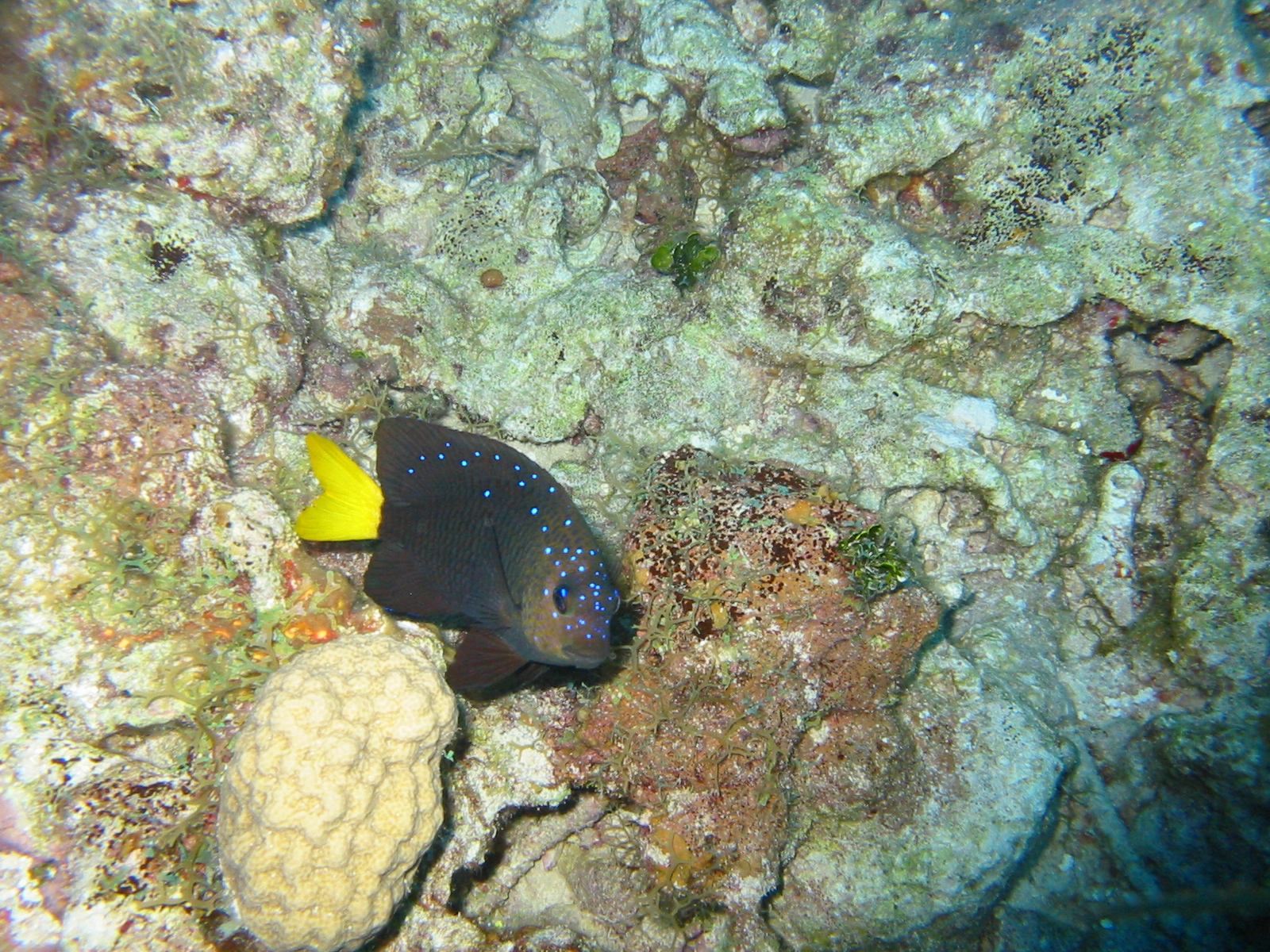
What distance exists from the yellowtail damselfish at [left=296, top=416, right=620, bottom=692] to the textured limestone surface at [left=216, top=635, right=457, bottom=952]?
35 centimetres

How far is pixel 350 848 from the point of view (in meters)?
2.64

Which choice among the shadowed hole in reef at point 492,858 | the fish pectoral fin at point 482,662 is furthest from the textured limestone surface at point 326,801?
the shadowed hole in reef at point 492,858

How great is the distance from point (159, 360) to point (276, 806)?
2.66 m

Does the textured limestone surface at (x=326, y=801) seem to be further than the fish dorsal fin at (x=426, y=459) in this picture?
No

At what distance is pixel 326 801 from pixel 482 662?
0.82m

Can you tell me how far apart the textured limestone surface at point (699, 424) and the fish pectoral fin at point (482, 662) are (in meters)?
0.61

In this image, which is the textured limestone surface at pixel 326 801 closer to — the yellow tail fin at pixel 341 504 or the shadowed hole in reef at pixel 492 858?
the yellow tail fin at pixel 341 504

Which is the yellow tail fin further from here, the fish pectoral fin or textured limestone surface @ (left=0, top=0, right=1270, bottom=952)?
the fish pectoral fin

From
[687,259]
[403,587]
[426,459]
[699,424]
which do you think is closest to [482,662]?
[403,587]

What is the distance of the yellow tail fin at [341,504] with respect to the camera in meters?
2.96

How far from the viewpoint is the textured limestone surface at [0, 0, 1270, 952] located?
3000mm

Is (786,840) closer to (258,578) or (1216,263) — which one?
(258,578)

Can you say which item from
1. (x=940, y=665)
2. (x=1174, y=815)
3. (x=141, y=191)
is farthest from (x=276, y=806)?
(x=1174, y=815)

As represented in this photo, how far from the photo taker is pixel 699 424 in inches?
184
